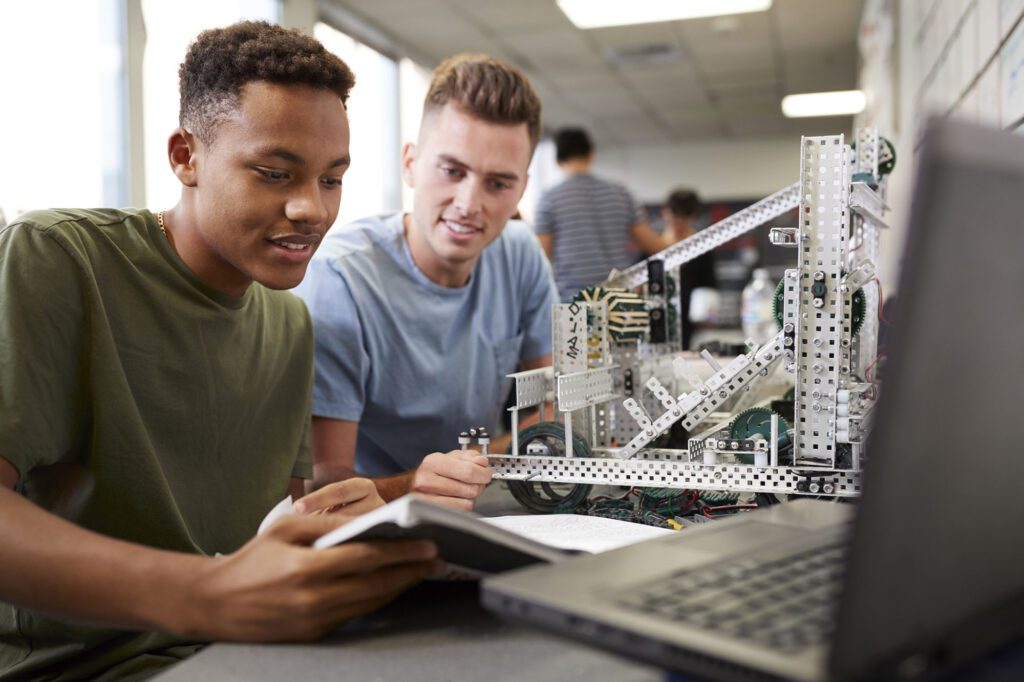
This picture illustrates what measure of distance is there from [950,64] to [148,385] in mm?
2575

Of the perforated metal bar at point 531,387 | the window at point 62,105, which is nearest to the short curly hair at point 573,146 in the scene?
the window at point 62,105

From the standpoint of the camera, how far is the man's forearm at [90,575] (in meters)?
0.77

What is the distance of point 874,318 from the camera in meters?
1.76

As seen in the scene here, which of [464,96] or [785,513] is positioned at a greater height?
[464,96]

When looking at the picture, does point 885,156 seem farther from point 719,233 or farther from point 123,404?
point 123,404

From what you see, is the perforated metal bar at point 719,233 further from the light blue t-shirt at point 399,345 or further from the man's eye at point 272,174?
the man's eye at point 272,174

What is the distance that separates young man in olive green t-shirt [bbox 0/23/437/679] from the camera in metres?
0.77

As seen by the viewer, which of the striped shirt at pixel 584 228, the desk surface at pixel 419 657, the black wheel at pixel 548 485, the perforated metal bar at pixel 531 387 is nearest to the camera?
the desk surface at pixel 419 657

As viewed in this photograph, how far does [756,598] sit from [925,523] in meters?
0.18

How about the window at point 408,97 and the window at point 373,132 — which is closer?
the window at point 373,132

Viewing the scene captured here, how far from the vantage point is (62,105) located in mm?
3822

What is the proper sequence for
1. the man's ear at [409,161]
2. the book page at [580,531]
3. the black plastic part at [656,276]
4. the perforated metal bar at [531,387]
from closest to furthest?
the book page at [580,531] → the perforated metal bar at [531,387] → the black plastic part at [656,276] → the man's ear at [409,161]

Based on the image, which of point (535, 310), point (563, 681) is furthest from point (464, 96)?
point (563, 681)

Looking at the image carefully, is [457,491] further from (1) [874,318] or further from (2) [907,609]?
(1) [874,318]
